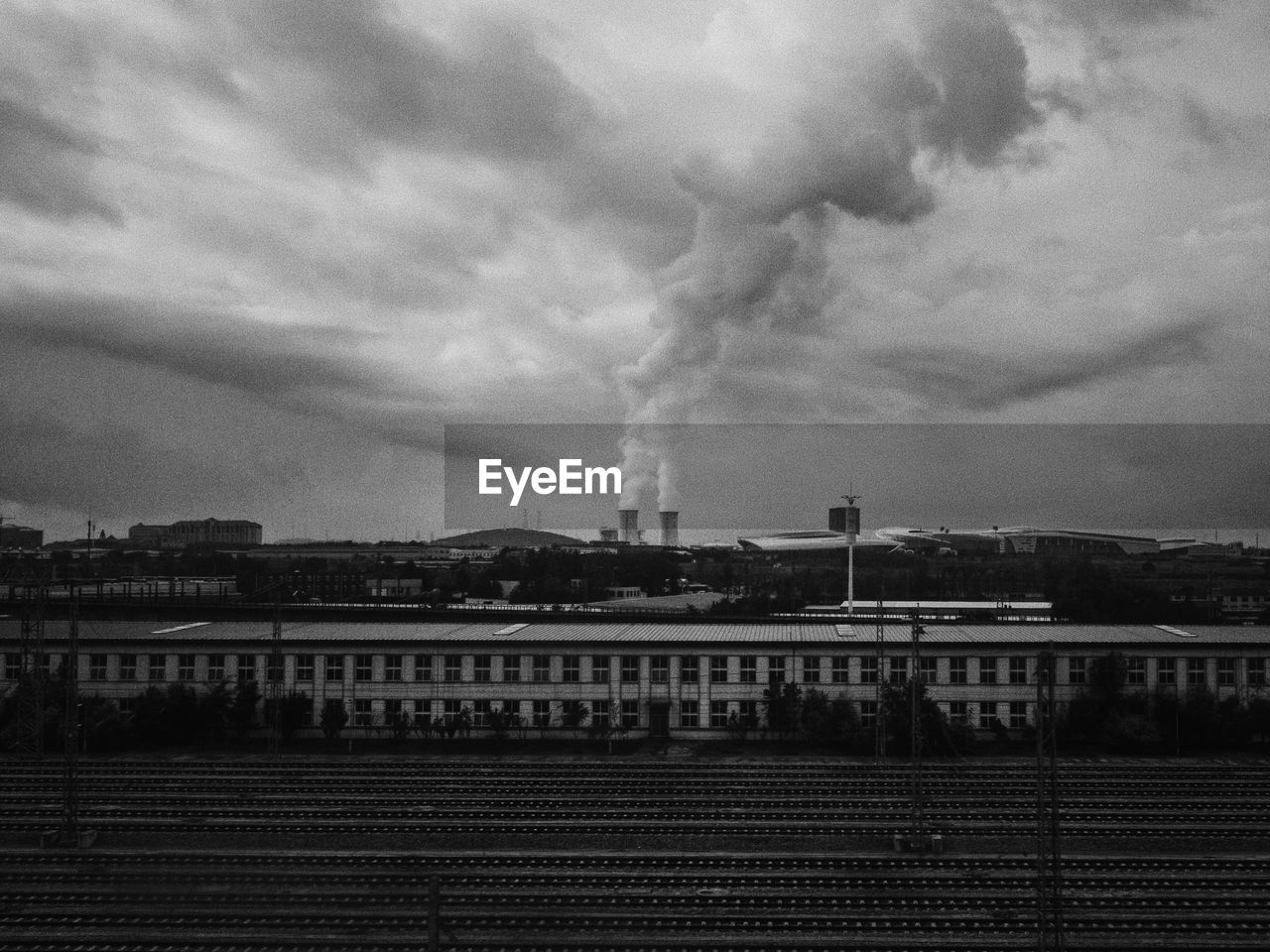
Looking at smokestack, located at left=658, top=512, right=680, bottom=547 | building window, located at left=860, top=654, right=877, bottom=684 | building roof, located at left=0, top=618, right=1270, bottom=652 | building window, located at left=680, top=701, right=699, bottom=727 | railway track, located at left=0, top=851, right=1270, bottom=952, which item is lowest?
railway track, located at left=0, top=851, right=1270, bottom=952

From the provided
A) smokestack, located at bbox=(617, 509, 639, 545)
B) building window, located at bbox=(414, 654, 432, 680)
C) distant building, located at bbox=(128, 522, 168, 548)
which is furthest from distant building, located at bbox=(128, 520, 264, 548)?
building window, located at bbox=(414, 654, 432, 680)

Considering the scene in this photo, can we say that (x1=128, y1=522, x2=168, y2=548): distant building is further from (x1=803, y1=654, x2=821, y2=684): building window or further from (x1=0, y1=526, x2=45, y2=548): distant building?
(x1=803, y1=654, x2=821, y2=684): building window

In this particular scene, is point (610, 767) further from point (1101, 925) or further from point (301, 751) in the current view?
point (1101, 925)

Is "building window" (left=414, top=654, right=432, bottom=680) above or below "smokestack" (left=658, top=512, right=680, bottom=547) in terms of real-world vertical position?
below

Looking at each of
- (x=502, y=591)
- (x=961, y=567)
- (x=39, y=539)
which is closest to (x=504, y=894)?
(x=502, y=591)

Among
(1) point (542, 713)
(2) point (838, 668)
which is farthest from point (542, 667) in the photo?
(2) point (838, 668)

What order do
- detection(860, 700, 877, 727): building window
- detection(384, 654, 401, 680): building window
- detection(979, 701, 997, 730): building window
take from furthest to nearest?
1. detection(384, 654, 401, 680): building window
2. detection(979, 701, 997, 730): building window
3. detection(860, 700, 877, 727): building window
